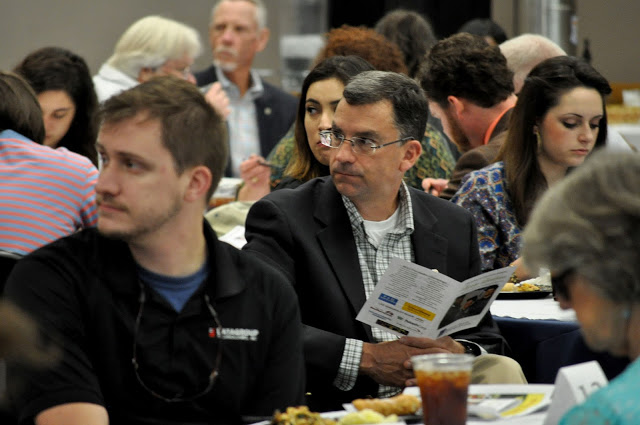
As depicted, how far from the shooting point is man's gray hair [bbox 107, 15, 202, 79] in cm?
641

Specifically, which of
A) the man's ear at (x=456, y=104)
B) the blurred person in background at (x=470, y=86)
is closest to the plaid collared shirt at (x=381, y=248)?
the blurred person in background at (x=470, y=86)

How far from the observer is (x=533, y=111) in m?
4.02

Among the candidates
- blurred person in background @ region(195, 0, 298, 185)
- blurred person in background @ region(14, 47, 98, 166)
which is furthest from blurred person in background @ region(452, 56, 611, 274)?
blurred person in background @ region(195, 0, 298, 185)

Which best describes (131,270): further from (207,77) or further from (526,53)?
(207,77)

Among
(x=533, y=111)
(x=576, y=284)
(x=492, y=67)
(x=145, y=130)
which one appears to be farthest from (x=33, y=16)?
(x=576, y=284)

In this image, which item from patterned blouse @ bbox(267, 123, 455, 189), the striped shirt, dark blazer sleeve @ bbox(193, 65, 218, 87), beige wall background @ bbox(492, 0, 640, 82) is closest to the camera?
the striped shirt

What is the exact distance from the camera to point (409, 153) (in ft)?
10.2

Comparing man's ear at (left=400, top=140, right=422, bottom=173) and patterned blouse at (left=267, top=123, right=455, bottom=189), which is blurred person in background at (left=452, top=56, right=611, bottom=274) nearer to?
patterned blouse at (left=267, top=123, right=455, bottom=189)

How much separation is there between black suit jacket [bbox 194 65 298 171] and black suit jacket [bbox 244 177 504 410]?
380 cm

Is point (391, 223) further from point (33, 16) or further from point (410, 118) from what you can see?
point (33, 16)

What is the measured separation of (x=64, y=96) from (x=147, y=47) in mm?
1917

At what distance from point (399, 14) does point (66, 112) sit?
2.59 meters

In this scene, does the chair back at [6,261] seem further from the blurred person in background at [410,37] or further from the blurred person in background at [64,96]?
the blurred person in background at [410,37]

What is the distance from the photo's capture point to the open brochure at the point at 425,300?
2.43 m
